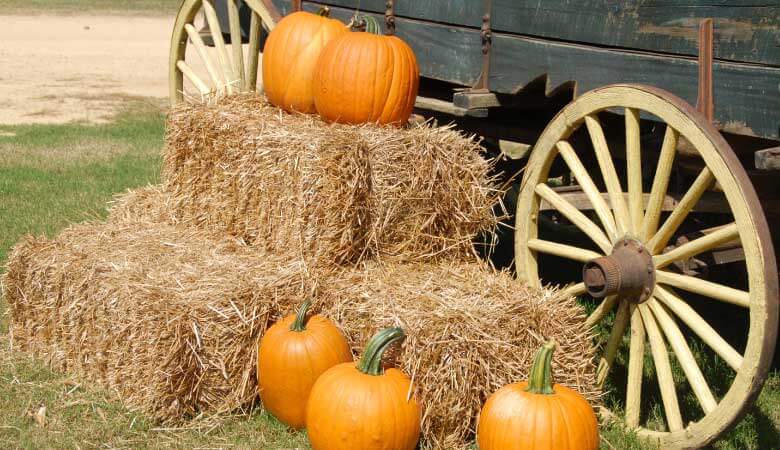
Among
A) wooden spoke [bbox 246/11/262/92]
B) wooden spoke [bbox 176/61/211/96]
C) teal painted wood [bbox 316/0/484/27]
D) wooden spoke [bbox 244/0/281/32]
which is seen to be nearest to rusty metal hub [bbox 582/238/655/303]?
teal painted wood [bbox 316/0/484/27]

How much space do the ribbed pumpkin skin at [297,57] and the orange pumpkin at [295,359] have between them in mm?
1382

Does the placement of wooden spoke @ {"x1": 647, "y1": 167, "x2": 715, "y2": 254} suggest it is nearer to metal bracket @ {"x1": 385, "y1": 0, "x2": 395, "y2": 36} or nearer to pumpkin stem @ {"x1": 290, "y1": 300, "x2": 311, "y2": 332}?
pumpkin stem @ {"x1": 290, "y1": 300, "x2": 311, "y2": 332}

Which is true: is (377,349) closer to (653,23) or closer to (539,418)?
(539,418)

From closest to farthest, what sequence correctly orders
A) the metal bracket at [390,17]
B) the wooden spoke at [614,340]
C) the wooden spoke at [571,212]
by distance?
the wooden spoke at [614,340]
the wooden spoke at [571,212]
the metal bracket at [390,17]

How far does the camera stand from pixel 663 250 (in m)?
4.05

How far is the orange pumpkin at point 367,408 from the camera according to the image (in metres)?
3.64

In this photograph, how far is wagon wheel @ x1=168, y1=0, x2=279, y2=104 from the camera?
20.7ft

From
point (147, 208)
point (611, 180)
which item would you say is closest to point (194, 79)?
point (147, 208)

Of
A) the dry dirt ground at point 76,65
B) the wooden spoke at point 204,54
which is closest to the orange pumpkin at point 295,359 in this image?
the wooden spoke at point 204,54

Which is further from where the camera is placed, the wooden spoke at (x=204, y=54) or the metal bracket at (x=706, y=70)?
the wooden spoke at (x=204, y=54)

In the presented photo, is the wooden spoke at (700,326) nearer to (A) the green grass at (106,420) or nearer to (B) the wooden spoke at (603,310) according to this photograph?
(B) the wooden spoke at (603,310)

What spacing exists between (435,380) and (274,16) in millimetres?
3050

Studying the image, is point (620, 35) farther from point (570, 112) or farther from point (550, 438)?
point (550, 438)

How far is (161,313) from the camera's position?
Answer: 4.11 meters
